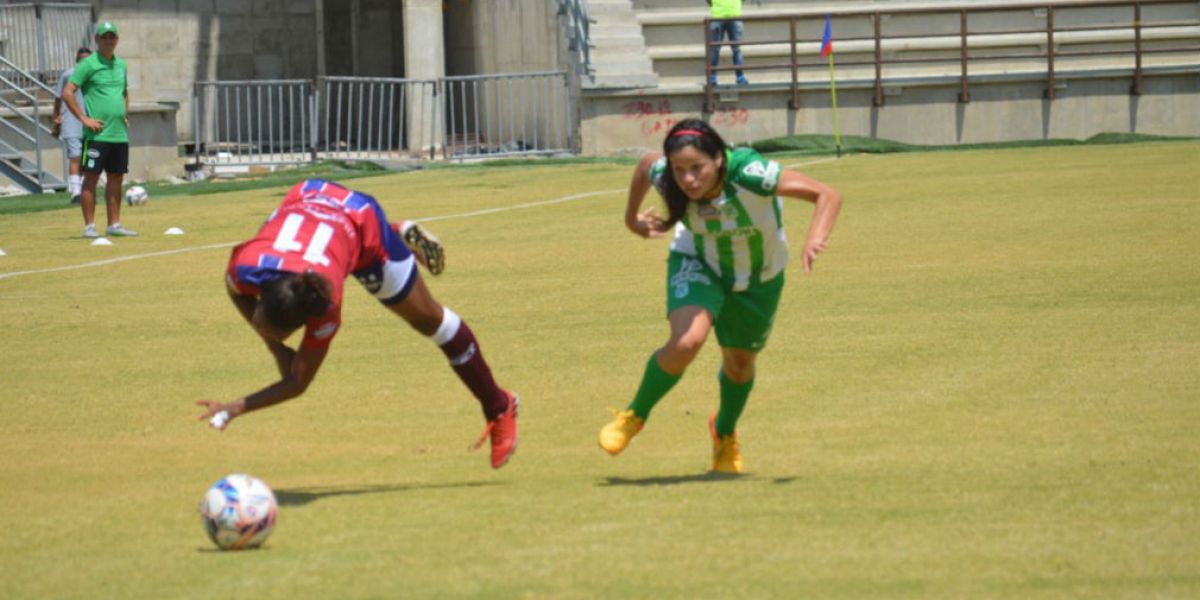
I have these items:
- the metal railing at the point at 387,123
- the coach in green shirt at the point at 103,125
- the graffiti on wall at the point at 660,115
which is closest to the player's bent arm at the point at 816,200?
the coach in green shirt at the point at 103,125

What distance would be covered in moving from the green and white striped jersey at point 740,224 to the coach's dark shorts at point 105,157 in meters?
12.5

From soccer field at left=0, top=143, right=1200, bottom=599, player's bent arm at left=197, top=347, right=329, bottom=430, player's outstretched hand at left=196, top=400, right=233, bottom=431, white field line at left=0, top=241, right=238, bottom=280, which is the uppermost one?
player's bent arm at left=197, top=347, right=329, bottom=430

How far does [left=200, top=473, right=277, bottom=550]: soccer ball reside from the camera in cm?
642

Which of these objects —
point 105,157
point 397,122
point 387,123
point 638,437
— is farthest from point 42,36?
point 638,437

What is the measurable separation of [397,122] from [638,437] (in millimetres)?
27657

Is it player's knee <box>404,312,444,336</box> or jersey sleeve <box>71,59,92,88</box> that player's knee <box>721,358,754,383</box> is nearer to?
player's knee <box>404,312,444,336</box>

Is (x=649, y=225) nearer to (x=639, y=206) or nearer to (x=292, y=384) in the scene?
(x=639, y=206)

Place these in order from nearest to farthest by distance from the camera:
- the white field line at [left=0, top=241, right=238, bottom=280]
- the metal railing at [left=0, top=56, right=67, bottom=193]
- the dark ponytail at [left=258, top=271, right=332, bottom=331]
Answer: the dark ponytail at [left=258, top=271, right=332, bottom=331] → the white field line at [left=0, top=241, right=238, bottom=280] → the metal railing at [left=0, top=56, right=67, bottom=193]

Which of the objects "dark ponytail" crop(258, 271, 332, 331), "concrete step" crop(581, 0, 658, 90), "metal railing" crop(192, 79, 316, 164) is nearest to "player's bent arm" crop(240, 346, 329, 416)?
"dark ponytail" crop(258, 271, 332, 331)

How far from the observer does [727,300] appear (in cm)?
789

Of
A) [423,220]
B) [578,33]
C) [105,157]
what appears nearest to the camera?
[105,157]

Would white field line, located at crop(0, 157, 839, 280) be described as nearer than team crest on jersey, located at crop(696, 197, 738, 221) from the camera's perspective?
No

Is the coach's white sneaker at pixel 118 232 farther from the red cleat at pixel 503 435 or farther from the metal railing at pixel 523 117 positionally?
the metal railing at pixel 523 117

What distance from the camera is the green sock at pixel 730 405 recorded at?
7.84m
